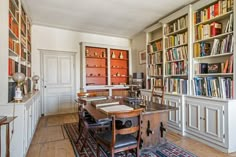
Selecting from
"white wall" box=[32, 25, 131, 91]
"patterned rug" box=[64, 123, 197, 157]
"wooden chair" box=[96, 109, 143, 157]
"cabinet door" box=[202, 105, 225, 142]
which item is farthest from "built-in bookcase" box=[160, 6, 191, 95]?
"white wall" box=[32, 25, 131, 91]

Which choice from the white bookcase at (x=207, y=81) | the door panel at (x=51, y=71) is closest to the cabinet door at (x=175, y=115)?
the white bookcase at (x=207, y=81)

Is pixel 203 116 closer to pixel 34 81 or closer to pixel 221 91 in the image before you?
pixel 221 91

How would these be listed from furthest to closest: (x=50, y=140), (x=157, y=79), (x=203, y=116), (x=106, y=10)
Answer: (x=157, y=79) < (x=106, y=10) < (x=50, y=140) < (x=203, y=116)

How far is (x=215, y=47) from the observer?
2705mm

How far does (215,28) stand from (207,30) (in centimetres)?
13

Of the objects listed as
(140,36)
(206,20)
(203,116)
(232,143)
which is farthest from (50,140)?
(140,36)

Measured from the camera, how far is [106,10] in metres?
3.51

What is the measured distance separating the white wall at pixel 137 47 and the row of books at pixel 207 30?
7.33 feet

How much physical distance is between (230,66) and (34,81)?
14.9ft

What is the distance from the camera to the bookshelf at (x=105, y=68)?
4.98 metres

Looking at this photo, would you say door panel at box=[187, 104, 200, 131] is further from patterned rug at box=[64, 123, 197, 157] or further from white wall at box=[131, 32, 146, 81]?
white wall at box=[131, 32, 146, 81]

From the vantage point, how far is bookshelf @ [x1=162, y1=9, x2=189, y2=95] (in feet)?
10.5

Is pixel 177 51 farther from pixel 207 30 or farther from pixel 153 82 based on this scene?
pixel 153 82

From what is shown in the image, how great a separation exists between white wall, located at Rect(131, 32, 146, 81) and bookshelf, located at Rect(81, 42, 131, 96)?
0.23m
